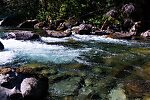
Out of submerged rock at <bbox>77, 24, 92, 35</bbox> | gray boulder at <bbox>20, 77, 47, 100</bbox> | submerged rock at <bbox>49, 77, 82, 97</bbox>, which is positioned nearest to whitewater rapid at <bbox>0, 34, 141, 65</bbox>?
submerged rock at <bbox>77, 24, 92, 35</bbox>

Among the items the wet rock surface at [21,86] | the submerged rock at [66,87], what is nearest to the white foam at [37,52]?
the submerged rock at [66,87]

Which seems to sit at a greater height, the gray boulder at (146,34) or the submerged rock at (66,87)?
the submerged rock at (66,87)

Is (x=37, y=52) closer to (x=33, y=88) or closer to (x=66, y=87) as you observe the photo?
(x=66, y=87)

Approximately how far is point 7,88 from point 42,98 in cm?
101

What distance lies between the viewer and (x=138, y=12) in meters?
26.4

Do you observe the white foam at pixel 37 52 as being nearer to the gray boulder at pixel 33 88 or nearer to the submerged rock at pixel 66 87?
the submerged rock at pixel 66 87

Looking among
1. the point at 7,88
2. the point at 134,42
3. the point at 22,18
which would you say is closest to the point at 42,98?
the point at 7,88

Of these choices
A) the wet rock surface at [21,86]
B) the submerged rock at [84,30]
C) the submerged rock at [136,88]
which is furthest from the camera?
the submerged rock at [84,30]

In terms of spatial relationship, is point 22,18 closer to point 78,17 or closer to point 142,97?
point 78,17

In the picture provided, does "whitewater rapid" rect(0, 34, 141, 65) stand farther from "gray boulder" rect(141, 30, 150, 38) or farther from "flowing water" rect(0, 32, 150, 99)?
"gray boulder" rect(141, 30, 150, 38)

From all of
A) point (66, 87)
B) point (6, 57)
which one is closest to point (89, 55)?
point (6, 57)

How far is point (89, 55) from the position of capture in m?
14.7

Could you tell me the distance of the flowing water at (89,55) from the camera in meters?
11.6

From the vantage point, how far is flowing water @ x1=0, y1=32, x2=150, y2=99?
1161cm
